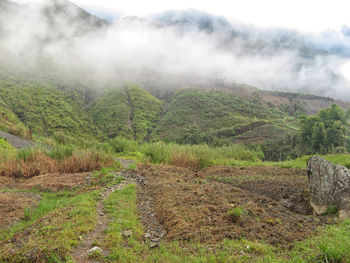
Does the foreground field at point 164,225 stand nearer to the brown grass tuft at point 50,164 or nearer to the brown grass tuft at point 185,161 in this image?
the brown grass tuft at point 50,164

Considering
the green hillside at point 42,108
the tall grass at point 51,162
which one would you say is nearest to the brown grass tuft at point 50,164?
the tall grass at point 51,162

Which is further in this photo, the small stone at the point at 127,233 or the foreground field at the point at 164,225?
the small stone at the point at 127,233

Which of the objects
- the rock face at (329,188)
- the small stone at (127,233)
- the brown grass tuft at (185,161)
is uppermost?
the rock face at (329,188)

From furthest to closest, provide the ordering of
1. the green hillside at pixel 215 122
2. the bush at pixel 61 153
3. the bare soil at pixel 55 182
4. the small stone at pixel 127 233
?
the green hillside at pixel 215 122 → the bush at pixel 61 153 → the bare soil at pixel 55 182 → the small stone at pixel 127 233

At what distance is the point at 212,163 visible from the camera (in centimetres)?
1708

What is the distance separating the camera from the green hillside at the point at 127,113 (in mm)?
69062

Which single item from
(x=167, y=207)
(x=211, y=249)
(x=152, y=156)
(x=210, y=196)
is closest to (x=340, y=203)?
(x=210, y=196)

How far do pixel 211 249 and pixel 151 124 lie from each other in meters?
74.4

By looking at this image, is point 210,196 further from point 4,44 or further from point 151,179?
point 4,44

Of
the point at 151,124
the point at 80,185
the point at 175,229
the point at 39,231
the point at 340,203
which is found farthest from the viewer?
the point at 151,124

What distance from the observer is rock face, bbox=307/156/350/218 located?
6309 mm

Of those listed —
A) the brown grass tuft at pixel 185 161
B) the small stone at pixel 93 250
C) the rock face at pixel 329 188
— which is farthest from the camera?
the brown grass tuft at pixel 185 161

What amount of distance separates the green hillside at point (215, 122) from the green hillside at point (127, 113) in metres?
4.58

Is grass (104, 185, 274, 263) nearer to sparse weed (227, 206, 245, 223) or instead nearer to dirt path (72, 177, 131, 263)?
dirt path (72, 177, 131, 263)
